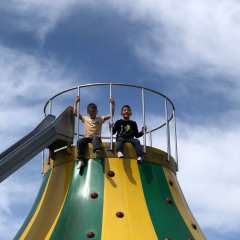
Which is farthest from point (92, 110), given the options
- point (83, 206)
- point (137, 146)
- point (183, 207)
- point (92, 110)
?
point (183, 207)

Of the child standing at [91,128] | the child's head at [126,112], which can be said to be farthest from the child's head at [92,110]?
the child's head at [126,112]

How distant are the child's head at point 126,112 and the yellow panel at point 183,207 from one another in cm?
111

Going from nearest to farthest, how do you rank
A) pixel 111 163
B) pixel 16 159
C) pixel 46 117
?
pixel 16 159 → pixel 111 163 → pixel 46 117

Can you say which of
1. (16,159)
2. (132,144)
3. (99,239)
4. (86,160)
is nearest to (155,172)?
(132,144)

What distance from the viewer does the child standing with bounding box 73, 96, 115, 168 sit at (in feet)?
27.0

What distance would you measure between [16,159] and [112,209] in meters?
1.64

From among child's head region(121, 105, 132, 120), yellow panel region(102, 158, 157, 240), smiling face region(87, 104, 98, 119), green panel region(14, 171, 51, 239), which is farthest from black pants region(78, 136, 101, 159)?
green panel region(14, 171, 51, 239)

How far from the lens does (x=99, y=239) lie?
7.20 meters

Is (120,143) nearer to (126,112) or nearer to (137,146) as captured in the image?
(137,146)

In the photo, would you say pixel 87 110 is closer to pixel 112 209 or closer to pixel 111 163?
pixel 111 163

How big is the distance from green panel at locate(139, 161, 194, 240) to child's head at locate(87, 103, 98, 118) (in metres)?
1.20

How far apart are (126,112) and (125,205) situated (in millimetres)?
1756

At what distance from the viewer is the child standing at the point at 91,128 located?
8.22 m

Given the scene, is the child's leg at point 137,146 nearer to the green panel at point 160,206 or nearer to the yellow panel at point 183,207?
the green panel at point 160,206
